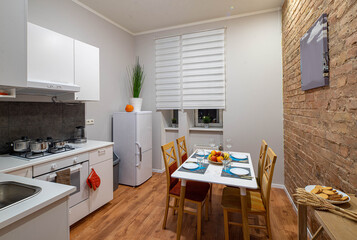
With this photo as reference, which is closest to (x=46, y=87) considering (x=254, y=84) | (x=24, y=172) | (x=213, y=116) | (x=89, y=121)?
(x=24, y=172)

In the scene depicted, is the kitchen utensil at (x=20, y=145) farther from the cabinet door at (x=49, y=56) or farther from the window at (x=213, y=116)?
the window at (x=213, y=116)

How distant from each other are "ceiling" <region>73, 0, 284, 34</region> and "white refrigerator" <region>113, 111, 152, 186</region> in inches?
69.0

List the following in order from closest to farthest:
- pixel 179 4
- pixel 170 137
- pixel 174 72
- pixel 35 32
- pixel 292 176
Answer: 1. pixel 35 32
2. pixel 292 176
3. pixel 179 4
4. pixel 174 72
5. pixel 170 137

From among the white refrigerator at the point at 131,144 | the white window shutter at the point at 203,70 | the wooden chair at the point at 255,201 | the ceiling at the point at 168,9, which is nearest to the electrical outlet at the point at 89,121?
the white refrigerator at the point at 131,144

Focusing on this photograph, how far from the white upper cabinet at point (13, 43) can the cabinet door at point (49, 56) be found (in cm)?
68

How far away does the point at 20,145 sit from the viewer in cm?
189

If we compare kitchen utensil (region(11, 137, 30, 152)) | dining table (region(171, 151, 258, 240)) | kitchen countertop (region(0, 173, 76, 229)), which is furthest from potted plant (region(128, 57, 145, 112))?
kitchen countertop (region(0, 173, 76, 229))

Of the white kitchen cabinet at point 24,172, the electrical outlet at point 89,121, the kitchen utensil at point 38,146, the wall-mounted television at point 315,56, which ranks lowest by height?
the white kitchen cabinet at point 24,172

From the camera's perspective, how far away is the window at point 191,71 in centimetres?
340

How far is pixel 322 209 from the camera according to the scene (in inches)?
37.3

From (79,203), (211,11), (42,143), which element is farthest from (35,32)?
(211,11)

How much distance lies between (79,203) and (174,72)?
2770mm

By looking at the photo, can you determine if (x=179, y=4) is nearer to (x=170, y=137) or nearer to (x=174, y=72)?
(x=174, y=72)

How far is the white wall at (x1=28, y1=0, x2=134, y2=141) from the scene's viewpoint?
7.96 ft
